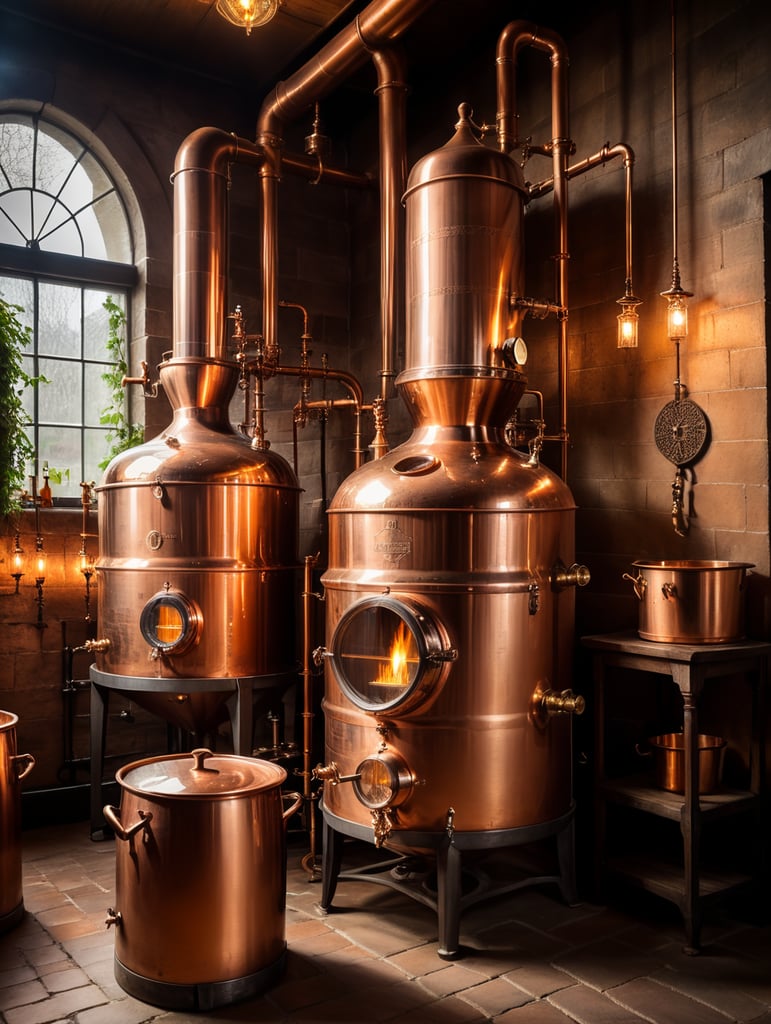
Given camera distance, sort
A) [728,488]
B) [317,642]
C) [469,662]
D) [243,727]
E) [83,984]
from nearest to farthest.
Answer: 1. [83,984]
2. [469,662]
3. [728,488]
4. [243,727]
5. [317,642]

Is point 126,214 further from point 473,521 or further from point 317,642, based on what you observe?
point 473,521

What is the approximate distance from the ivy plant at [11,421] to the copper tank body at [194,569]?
0.76 meters

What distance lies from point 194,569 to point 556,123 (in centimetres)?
309

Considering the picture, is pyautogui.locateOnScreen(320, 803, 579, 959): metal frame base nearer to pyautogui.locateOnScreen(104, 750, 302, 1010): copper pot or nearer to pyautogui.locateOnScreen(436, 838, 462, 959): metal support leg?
pyautogui.locateOnScreen(436, 838, 462, 959): metal support leg

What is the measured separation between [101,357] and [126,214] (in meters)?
1.03

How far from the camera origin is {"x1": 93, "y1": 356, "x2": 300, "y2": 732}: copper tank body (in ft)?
15.5

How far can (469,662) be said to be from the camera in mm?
3709

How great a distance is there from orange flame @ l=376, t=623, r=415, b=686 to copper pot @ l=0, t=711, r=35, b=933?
5.42 feet

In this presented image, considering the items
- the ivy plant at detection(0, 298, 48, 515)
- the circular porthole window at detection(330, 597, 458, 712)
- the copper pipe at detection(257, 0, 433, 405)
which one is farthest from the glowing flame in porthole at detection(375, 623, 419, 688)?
the ivy plant at detection(0, 298, 48, 515)

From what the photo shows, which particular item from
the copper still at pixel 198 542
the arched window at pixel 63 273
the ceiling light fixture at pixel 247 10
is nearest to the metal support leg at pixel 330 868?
the copper still at pixel 198 542

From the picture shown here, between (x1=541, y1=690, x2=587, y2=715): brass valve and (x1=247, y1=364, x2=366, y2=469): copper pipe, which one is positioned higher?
(x1=247, y1=364, x2=366, y2=469): copper pipe

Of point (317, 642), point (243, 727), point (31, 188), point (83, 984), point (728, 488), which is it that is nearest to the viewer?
point (83, 984)

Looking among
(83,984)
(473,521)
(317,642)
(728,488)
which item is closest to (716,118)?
(728,488)

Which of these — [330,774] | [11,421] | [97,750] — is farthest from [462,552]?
[11,421]
